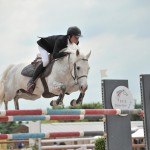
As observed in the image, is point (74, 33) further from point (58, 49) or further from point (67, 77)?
point (67, 77)

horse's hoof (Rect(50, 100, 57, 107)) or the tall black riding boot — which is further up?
the tall black riding boot

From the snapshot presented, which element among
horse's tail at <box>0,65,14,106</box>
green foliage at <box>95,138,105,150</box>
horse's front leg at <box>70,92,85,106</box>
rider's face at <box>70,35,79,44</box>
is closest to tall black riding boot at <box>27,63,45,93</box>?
rider's face at <box>70,35,79,44</box>

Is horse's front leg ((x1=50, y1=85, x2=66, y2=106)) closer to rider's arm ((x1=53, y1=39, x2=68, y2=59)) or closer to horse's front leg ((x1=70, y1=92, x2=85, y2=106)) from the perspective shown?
horse's front leg ((x1=70, y1=92, x2=85, y2=106))

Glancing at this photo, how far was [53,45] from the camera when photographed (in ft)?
21.1

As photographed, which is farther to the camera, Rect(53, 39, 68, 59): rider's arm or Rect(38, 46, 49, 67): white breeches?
Rect(38, 46, 49, 67): white breeches

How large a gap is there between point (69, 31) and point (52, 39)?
15.1 inches

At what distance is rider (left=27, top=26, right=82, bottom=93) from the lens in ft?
20.0

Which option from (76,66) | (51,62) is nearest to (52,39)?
(51,62)

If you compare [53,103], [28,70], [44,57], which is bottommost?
[53,103]

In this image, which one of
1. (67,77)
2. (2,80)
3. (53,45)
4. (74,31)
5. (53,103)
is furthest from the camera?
(2,80)

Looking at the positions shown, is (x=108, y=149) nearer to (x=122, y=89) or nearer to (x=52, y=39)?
(x=122, y=89)

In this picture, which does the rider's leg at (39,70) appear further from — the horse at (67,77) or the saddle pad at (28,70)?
the saddle pad at (28,70)

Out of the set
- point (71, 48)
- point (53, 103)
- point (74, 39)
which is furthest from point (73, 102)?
point (74, 39)

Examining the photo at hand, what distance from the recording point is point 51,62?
20.8 feet
